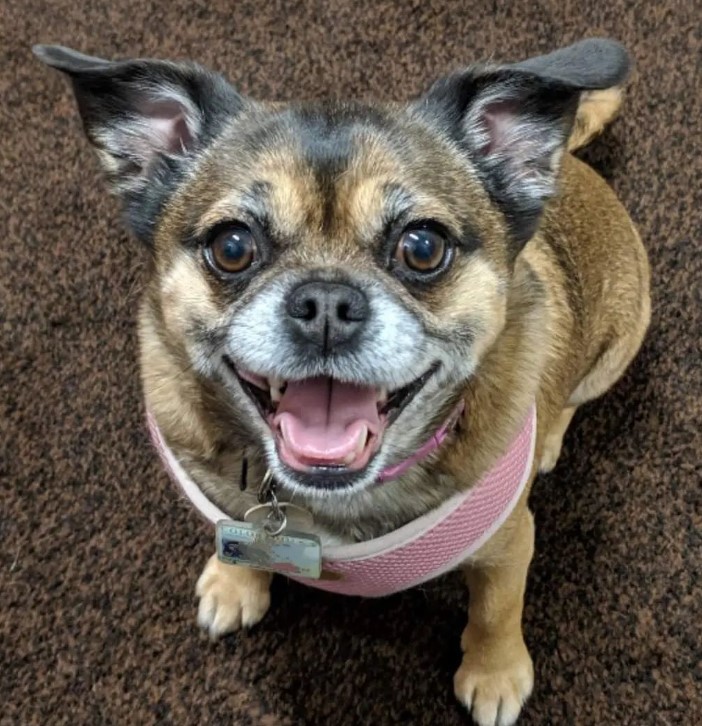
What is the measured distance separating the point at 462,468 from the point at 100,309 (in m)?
1.10

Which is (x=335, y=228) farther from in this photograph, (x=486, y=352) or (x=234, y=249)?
(x=486, y=352)

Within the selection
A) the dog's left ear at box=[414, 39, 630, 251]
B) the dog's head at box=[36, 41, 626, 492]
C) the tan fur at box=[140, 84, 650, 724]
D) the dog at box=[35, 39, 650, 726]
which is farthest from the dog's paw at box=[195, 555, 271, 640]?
the dog's left ear at box=[414, 39, 630, 251]

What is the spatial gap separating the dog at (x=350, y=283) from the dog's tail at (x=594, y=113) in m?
0.60

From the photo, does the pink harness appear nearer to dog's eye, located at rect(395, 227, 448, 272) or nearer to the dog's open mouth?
the dog's open mouth

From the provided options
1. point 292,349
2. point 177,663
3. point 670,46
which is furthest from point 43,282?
point 670,46

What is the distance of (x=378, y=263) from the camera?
1.16 meters

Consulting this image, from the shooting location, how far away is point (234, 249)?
1.16 metres

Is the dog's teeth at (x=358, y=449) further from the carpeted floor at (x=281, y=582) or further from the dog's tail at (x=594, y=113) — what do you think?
the dog's tail at (x=594, y=113)

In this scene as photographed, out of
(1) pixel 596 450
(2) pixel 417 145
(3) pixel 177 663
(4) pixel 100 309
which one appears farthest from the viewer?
(4) pixel 100 309

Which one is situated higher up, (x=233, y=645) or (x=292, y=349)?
(x=292, y=349)

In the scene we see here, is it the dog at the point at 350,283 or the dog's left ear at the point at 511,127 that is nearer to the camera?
the dog at the point at 350,283

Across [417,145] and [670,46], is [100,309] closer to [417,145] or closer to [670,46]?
[417,145]

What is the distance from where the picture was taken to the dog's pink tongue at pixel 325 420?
3.66ft

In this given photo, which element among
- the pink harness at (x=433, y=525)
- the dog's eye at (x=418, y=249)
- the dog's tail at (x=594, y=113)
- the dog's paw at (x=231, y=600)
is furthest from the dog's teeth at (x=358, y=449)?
the dog's tail at (x=594, y=113)
